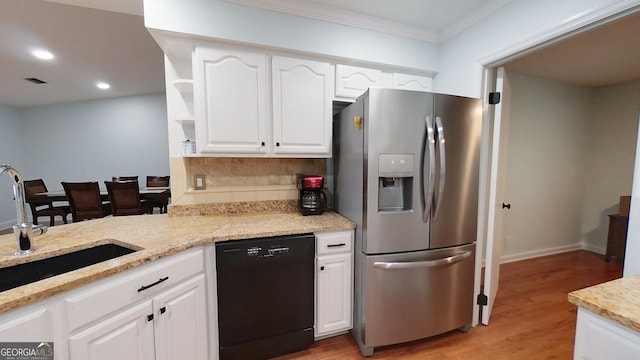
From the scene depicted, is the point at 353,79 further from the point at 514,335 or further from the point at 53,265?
the point at 514,335

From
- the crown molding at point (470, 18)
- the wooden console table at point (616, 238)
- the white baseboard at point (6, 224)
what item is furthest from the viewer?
the white baseboard at point (6, 224)

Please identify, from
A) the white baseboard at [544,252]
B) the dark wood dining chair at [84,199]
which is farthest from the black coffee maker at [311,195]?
the dark wood dining chair at [84,199]

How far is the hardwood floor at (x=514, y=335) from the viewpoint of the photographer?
1.67 meters

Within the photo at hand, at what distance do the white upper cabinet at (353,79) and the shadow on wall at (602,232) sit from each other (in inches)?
157

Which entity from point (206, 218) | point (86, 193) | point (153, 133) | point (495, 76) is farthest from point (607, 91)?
point (153, 133)

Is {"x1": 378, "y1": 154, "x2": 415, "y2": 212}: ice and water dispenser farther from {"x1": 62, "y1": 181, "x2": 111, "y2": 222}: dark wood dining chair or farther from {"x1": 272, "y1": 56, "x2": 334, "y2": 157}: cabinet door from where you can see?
{"x1": 62, "y1": 181, "x2": 111, "y2": 222}: dark wood dining chair

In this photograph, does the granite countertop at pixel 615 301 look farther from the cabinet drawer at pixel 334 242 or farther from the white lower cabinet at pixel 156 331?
the white lower cabinet at pixel 156 331

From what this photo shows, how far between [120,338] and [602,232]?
5.47 meters

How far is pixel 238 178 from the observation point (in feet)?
6.95

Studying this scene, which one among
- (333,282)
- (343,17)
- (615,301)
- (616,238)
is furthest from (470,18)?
(616,238)

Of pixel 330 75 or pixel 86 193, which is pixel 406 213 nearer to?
pixel 330 75

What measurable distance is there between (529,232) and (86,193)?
234 inches

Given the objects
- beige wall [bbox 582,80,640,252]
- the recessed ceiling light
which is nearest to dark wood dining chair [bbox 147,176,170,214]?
the recessed ceiling light

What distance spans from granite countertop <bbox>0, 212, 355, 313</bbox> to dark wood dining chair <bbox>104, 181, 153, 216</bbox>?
5.42 feet
